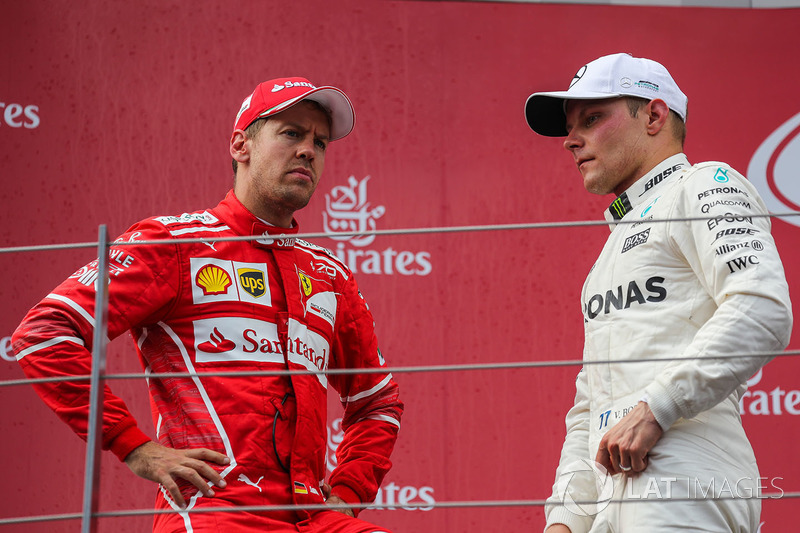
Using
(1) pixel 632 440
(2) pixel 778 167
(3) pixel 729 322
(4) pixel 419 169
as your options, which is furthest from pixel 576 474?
(2) pixel 778 167

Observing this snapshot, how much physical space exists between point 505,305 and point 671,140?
1060 millimetres

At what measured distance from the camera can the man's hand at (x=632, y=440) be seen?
1231 mm

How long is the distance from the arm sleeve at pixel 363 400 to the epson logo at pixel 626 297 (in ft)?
1.45

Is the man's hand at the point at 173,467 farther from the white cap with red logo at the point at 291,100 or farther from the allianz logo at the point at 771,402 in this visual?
the allianz logo at the point at 771,402

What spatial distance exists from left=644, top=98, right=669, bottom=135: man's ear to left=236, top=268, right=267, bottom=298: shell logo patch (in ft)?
2.13

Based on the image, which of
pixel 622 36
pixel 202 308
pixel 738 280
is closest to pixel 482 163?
pixel 622 36

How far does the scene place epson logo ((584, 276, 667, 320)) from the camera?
1341 millimetres

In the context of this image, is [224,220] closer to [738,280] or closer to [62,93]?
[738,280]

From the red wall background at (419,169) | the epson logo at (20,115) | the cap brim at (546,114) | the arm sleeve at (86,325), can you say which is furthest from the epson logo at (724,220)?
the epson logo at (20,115)

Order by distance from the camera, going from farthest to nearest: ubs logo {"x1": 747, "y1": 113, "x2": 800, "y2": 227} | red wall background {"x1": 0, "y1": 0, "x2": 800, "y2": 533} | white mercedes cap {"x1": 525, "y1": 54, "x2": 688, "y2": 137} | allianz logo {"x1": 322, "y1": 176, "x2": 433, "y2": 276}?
ubs logo {"x1": 747, "y1": 113, "x2": 800, "y2": 227} < allianz logo {"x1": 322, "y1": 176, "x2": 433, "y2": 276} < red wall background {"x1": 0, "y1": 0, "x2": 800, "y2": 533} < white mercedes cap {"x1": 525, "y1": 54, "x2": 688, "y2": 137}

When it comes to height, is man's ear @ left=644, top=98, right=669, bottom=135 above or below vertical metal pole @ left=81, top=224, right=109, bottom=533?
above

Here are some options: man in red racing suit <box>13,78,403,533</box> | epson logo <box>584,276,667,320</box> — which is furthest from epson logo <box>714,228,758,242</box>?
man in red racing suit <box>13,78,403,533</box>

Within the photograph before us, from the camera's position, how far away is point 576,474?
1445mm

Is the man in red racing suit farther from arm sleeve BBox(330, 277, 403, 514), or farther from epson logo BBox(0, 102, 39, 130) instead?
epson logo BBox(0, 102, 39, 130)
